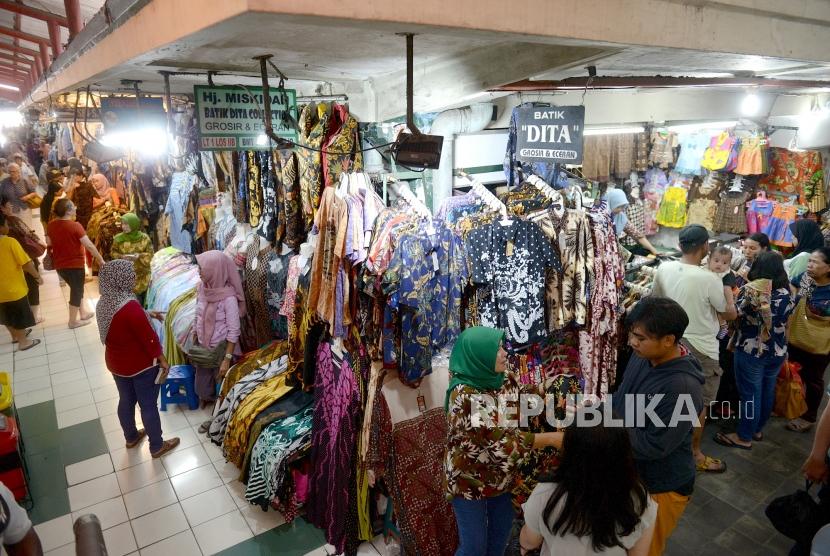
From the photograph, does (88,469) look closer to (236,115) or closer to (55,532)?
(55,532)

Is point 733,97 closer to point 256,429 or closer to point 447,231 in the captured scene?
point 447,231

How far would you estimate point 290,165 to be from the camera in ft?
12.6

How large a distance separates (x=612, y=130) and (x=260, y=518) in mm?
5900

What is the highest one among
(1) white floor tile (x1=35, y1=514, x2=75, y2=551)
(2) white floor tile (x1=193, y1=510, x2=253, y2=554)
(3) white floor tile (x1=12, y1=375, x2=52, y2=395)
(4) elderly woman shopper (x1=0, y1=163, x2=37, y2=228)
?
(4) elderly woman shopper (x1=0, y1=163, x2=37, y2=228)

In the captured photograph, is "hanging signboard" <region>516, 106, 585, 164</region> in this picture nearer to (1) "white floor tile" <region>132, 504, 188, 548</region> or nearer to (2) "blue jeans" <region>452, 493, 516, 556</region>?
(2) "blue jeans" <region>452, 493, 516, 556</region>

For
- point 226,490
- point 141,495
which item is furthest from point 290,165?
point 141,495

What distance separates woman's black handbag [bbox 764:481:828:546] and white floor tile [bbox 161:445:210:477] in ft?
14.1

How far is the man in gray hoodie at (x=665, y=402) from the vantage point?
2463 mm

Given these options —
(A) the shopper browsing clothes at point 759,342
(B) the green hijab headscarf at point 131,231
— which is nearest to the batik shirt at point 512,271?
(A) the shopper browsing clothes at point 759,342

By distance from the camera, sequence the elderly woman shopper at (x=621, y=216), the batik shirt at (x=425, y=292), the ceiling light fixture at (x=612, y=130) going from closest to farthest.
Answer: the batik shirt at (x=425, y=292) < the elderly woman shopper at (x=621, y=216) < the ceiling light fixture at (x=612, y=130)

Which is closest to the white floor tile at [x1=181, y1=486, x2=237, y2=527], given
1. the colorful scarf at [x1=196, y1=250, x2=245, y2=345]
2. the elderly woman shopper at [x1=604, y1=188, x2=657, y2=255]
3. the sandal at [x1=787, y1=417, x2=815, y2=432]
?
the colorful scarf at [x1=196, y1=250, x2=245, y2=345]

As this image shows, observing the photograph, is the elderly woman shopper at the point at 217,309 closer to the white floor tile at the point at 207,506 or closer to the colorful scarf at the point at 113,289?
the colorful scarf at the point at 113,289

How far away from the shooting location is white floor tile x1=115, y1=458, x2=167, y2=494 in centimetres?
429
